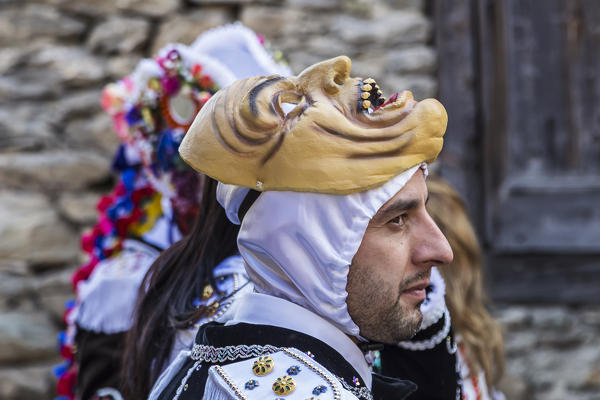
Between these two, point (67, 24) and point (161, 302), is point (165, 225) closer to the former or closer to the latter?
point (161, 302)

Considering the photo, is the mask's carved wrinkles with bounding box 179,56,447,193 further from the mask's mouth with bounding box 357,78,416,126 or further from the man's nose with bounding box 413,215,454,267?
the man's nose with bounding box 413,215,454,267

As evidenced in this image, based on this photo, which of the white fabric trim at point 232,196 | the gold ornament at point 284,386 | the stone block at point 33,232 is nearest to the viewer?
the gold ornament at point 284,386

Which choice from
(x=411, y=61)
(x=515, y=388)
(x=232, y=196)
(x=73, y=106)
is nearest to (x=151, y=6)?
(x=73, y=106)

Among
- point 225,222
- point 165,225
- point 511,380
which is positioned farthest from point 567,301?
point 225,222

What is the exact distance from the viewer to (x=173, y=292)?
5.94 ft

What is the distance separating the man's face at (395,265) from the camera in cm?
136

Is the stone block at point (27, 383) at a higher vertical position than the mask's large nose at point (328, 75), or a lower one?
lower

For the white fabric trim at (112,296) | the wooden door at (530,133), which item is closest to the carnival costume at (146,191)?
the white fabric trim at (112,296)

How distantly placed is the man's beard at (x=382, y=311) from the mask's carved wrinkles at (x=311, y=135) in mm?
182

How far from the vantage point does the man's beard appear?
136cm

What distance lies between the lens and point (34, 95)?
3607mm

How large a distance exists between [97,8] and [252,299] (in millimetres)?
2692

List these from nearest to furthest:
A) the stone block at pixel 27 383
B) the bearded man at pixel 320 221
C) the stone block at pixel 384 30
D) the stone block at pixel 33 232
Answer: the bearded man at pixel 320 221 < the stone block at pixel 27 383 < the stone block at pixel 33 232 < the stone block at pixel 384 30

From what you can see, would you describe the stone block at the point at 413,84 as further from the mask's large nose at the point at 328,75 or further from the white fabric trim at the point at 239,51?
the mask's large nose at the point at 328,75
